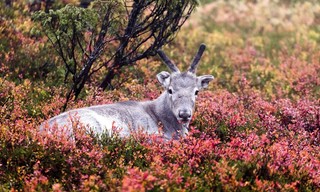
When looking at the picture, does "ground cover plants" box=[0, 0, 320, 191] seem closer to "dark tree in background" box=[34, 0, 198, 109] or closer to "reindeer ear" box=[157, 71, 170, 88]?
"dark tree in background" box=[34, 0, 198, 109]

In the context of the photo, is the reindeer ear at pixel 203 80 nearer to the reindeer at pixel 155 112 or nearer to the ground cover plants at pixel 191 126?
the reindeer at pixel 155 112

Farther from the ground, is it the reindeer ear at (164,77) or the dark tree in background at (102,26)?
the dark tree in background at (102,26)

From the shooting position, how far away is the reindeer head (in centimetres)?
1042

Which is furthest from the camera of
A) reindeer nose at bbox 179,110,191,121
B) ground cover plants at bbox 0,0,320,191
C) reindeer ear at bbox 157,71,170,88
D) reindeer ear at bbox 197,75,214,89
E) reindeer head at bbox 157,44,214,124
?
reindeer ear at bbox 197,75,214,89

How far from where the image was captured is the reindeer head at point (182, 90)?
10.4 meters

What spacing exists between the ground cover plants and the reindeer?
0.50m

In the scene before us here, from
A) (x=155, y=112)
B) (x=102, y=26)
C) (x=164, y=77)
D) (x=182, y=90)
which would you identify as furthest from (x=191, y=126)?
(x=102, y=26)

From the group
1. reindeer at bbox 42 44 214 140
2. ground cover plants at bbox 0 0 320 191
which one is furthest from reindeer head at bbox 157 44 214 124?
ground cover plants at bbox 0 0 320 191

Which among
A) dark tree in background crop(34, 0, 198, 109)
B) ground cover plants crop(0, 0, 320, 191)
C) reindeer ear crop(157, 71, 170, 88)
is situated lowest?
ground cover plants crop(0, 0, 320, 191)

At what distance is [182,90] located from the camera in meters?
10.9

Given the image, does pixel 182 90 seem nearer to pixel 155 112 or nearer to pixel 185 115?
pixel 185 115

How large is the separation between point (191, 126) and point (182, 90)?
41.0 inches

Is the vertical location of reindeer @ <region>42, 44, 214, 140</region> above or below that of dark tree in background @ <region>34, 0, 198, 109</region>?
below

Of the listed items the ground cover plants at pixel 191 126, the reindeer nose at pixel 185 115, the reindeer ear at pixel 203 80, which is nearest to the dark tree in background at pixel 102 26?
the ground cover plants at pixel 191 126
